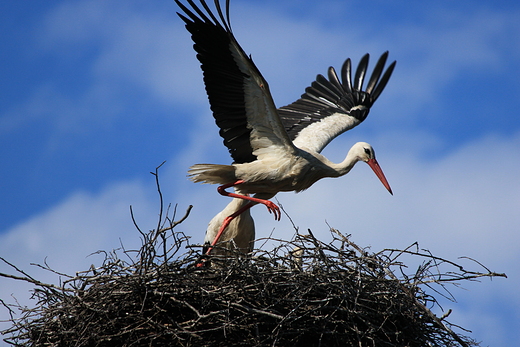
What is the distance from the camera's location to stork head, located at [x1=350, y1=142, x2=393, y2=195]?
21.4 feet

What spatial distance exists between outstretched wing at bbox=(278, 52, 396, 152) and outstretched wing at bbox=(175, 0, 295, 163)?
1566 mm

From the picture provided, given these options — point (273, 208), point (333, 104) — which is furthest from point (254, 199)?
point (333, 104)

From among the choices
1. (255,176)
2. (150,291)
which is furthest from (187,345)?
(255,176)

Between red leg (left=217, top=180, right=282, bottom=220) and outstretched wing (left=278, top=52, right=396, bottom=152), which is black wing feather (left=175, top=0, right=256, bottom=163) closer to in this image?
red leg (left=217, top=180, right=282, bottom=220)

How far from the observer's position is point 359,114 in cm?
779

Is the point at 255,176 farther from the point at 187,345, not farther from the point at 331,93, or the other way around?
the point at 331,93

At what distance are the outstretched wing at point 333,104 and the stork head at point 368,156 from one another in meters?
0.66

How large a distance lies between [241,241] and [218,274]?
2038 mm

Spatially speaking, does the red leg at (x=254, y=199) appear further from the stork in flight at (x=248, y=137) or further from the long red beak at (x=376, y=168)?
the long red beak at (x=376, y=168)

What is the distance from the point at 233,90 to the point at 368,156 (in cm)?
196

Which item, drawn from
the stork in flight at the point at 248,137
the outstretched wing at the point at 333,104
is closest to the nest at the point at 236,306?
the stork in flight at the point at 248,137

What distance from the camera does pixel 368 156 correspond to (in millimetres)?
6574

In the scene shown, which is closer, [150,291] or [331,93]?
[150,291]

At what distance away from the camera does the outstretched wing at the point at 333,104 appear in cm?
746
